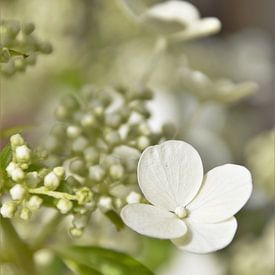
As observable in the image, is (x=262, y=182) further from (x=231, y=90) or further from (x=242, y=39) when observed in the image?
(x=242, y=39)

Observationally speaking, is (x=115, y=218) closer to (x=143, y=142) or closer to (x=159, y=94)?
(x=143, y=142)

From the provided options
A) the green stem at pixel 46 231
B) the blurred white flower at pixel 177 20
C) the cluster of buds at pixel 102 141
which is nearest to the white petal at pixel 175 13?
the blurred white flower at pixel 177 20

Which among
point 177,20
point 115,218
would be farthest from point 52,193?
point 177,20

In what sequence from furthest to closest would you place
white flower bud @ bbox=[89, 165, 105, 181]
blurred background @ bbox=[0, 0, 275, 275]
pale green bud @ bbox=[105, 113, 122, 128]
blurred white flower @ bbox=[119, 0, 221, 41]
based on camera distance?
blurred background @ bbox=[0, 0, 275, 275] → blurred white flower @ bbox=[119, 0, 221, 41] → pale green bud @ bbox=[105, 113, 122, 128] → white flower bud @ bbox=[89, 165, 105, 181]

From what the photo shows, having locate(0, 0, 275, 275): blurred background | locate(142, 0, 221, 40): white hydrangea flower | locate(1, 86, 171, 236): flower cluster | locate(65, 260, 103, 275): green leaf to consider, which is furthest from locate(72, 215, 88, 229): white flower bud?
locate(142, 0, 221, 40): white hydrangea flower

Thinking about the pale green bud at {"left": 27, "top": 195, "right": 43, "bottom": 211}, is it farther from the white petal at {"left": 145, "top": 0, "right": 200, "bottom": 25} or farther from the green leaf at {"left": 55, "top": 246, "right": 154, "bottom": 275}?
the white petal at {"left": 145, "top": 0, "right": 200, "bottom": 25}

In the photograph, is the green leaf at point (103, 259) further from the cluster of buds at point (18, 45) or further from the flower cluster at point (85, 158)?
the cluster of buds at point (18, 45)
